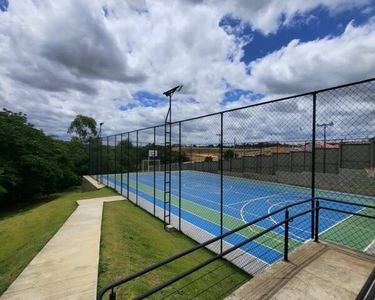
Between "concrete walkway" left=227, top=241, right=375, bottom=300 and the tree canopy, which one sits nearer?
"concrete walkway" left=227, top=241, right=375, bottom=300

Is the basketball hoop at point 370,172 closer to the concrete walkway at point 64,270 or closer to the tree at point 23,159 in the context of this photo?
the concrete walkway at point 64,270

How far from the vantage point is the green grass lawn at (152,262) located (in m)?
4.51

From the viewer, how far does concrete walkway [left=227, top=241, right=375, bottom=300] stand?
2.85 meters

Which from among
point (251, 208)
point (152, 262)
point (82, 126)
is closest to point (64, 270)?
point (152, 262)

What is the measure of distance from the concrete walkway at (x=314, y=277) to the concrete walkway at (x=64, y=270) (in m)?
2.80

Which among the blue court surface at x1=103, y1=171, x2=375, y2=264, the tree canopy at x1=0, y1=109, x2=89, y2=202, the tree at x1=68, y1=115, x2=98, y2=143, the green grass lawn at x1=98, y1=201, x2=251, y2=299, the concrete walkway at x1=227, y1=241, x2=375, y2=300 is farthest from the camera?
the tree at x1=68, y1=115, x2=98, y2=143

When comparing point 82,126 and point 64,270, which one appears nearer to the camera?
point 64,270

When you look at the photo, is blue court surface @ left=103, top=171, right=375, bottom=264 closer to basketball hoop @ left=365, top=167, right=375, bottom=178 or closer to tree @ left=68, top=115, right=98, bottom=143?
basketball hoop @ left=365, top=167, right=375, bottom=178

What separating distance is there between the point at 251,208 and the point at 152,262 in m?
8.80

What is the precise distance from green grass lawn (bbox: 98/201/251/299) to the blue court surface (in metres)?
1.33

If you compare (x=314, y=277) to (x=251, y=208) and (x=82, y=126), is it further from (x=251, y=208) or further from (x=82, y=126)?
(x=82, y=126)

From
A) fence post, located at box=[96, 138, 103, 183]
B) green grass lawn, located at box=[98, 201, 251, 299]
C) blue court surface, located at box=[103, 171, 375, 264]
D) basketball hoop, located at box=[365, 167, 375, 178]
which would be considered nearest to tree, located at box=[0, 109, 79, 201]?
fence post, located at box=[96, 138, 103, 183]

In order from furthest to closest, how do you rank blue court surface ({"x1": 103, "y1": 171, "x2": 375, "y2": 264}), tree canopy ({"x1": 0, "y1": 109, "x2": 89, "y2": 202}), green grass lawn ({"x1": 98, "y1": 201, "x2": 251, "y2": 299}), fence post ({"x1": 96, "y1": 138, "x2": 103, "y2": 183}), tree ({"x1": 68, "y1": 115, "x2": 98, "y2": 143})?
tree ({"x1": 68, "y1": 115, "x2": 98, "y2": 143}) → fence post ({"x1": 96, "y1": 138, "x2": 103, "y2": 183}) → tree canopy ({"x1": 0, "y1": 109, "x2": 89, "y2": 202}) → blue court surface ({"x1": 103, "y1": 171, "x2": 375, "y2": 264}) → green grass lawn ({"x1": 98, "y1": 201, "x2": 251, "y2": 299})

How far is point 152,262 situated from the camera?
5570 millimetres
